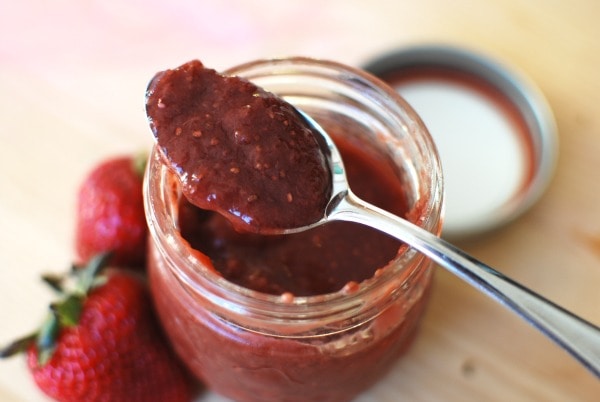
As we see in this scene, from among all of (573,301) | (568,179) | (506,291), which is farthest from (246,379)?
(568,179)

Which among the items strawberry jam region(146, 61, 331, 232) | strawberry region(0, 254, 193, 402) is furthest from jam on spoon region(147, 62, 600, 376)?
strawberry region(0, 254, 193, 402)

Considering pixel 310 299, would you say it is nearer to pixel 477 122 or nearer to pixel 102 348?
pixel 102 348

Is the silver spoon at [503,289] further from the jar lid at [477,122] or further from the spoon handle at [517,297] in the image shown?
the jar lid at [477,122]

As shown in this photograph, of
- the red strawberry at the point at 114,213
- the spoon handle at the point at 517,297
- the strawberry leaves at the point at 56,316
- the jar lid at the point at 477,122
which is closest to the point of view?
the spoon handle at the point at 517,297

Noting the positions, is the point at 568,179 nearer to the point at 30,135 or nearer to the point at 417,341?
the point at 417,341

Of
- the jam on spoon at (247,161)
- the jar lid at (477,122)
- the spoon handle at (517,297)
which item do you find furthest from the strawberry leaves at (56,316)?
the jar lid at (477,122)

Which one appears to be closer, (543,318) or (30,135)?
(543,318)
